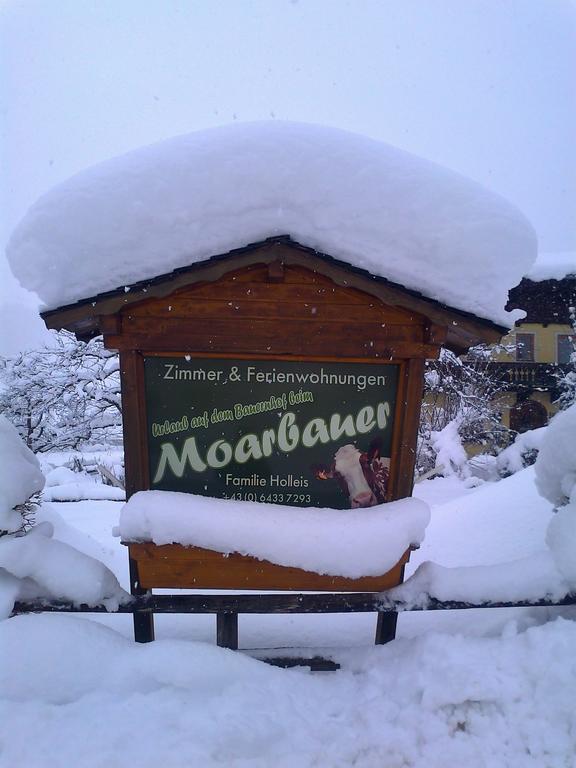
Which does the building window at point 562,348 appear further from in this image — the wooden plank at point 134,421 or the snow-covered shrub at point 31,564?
the snow-covered shrub at point 31,564

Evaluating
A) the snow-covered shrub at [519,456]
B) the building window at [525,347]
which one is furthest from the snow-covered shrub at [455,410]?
the building window at [525,347]

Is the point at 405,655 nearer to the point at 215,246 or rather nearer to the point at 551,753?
the point at 551,753

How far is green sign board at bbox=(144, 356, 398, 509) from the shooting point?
3404 millimetres

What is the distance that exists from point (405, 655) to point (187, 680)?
1.36 metres

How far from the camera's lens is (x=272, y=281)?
3291 millimetres

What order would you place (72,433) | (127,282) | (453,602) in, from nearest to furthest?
(127,282) → (453,602) → (72,433)

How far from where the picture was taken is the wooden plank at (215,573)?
129 inches

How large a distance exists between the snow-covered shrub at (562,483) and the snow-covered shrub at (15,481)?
11.7 ft

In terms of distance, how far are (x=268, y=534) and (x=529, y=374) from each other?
21.6 metres

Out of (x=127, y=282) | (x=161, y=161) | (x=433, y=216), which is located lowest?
(x=127, y=282)

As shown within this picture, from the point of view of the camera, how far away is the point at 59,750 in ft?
8.19

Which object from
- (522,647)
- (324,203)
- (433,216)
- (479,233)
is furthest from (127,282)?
(522,647)

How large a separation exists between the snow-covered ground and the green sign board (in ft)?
3.36

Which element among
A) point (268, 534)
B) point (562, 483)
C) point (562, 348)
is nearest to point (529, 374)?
point (562, 348)
